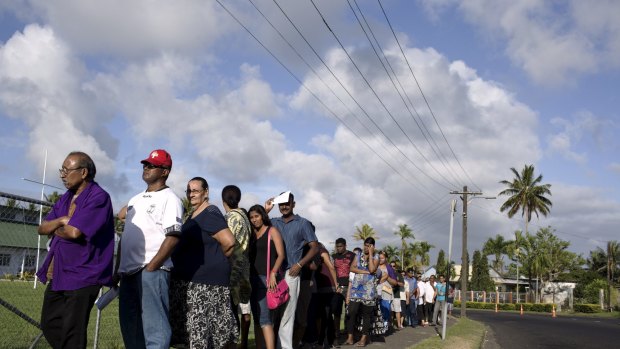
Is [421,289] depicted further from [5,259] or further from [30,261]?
[5,259]

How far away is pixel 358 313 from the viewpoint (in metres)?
A: 11.0

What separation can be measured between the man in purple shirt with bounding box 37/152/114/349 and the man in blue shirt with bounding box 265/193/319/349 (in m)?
2.78

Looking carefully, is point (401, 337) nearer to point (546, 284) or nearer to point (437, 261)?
point (546, 284)

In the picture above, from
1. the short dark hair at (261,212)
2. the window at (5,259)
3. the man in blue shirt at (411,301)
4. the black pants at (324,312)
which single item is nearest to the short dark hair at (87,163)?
the window at (5,259)

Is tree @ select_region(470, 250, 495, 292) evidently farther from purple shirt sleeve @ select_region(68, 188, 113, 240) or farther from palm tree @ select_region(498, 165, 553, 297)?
purple shirt sleeve @ select_region(68, 188, 113, 240)

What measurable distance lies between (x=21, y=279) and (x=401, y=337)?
28.3ft

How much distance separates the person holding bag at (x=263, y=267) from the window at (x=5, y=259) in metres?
2.34

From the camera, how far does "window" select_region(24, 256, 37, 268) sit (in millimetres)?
6567

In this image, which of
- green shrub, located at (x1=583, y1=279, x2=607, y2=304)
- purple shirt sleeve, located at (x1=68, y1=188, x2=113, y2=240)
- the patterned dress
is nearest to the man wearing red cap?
purple shirt sleeve, located at (x1=68, y1=188, x2=113, y2=240)

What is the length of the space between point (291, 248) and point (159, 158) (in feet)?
8.69

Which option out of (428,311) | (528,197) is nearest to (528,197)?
(528,197)

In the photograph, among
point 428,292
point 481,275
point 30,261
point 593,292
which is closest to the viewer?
point 30,261

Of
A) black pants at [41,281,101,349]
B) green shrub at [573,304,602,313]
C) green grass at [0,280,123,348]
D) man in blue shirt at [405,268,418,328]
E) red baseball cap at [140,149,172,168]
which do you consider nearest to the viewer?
black pants at [41,281,101,349]

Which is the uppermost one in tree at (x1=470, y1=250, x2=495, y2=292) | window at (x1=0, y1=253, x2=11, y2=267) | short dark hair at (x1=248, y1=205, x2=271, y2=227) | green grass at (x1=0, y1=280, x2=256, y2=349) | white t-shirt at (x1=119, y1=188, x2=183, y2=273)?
tree at (x1=470, y1=250, x2=495, y2=292)
